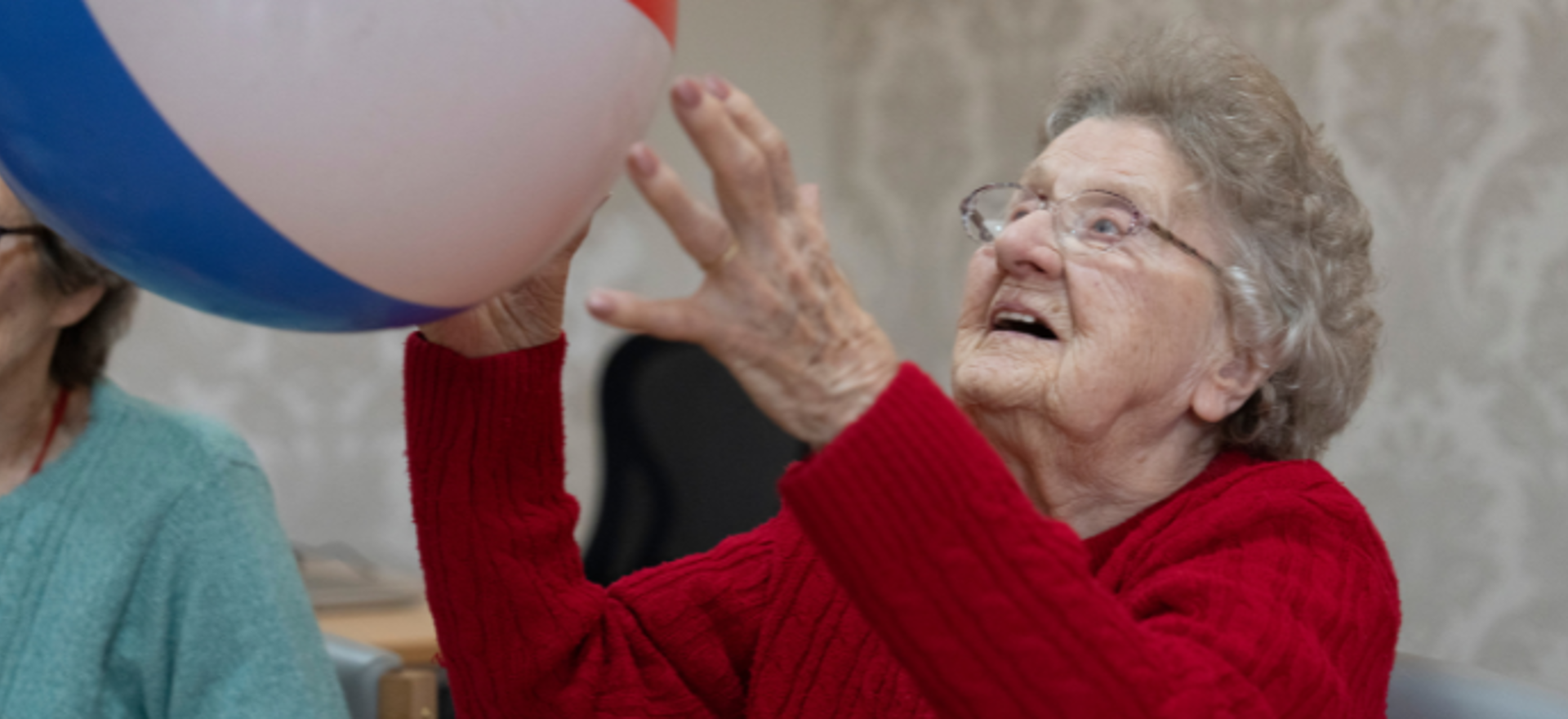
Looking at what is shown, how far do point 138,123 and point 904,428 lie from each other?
414mm

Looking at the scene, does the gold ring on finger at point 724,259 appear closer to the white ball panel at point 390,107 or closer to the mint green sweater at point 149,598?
the white ball panel at point 390,107

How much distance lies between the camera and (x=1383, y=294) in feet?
8.13

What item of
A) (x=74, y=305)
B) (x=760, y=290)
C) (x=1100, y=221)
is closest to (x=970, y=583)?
(x=760, y=290)

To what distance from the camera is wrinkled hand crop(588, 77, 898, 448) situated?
68 cm

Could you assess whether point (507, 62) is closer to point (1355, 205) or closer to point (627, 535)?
point (1355, 205)

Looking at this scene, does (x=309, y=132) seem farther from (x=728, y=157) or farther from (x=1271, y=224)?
(x=1271, y=224)

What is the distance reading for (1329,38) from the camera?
2568 mm

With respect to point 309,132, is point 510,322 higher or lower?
lower

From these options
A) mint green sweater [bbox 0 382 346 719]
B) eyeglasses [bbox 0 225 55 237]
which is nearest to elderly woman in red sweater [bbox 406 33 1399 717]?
mint green sweater [bbox 0 382 346 719]

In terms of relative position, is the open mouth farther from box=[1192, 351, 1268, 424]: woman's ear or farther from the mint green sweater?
the mint green sweater

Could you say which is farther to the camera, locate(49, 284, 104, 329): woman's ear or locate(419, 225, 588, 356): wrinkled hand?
locate(49, 284, 104, 329): woman's ear

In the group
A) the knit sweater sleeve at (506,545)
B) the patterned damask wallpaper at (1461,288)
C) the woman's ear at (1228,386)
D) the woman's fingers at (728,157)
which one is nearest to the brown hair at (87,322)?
the knit sweater sleeve at (506,545)

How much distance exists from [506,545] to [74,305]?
66cm

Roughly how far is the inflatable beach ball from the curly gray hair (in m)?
0.62
